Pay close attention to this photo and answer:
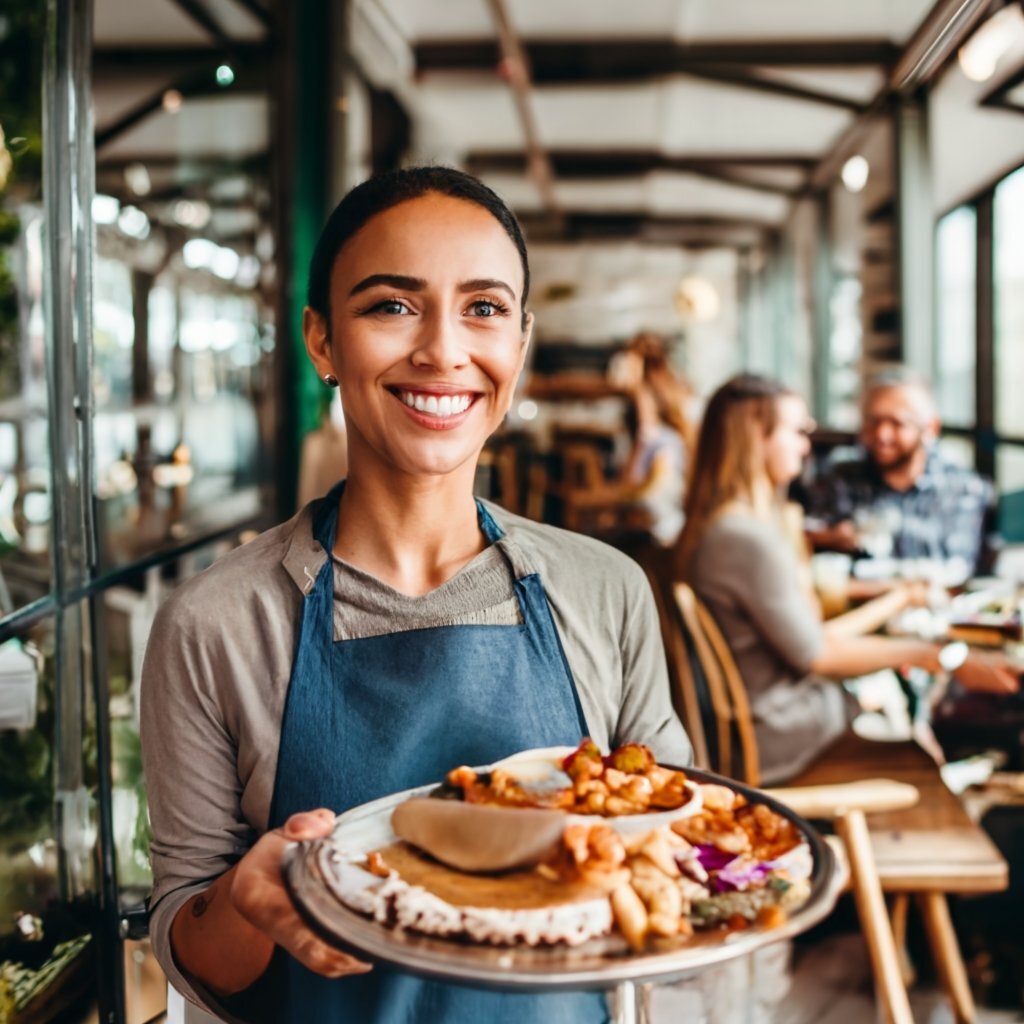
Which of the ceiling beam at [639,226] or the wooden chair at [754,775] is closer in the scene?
the wooden chair at [754,775]

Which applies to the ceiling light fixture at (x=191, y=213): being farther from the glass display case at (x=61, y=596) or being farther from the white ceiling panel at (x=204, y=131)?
the glass display case at (x=61, y=596)

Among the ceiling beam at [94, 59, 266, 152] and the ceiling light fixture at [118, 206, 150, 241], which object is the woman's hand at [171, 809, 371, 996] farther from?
the ceiling light fixture at [118, 206, 150, 241]

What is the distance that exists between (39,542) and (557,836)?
1198 mm

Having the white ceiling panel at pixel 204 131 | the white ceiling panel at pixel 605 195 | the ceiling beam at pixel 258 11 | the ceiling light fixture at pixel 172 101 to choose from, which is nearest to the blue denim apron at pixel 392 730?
the white ceiling panel at pixel 204 131

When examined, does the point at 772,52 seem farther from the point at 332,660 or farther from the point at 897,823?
the point at 332,660

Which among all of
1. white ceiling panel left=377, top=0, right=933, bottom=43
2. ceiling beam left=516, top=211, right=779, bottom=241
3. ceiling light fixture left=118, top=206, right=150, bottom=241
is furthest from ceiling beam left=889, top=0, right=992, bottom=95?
ceiling beam left=516, top=211, right=779, bottom=241

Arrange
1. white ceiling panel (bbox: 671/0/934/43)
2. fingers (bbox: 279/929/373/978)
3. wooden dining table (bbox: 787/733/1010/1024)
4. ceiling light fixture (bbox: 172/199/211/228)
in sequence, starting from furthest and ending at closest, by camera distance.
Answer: white ceiling panel (bbox: 671/0/934/43) < ceiling light fixture (bbox: 172/199/211/228) < wooden dining table (bbox: 787/733/1010/1024) < fingers (bbox: 279/929/373/978)

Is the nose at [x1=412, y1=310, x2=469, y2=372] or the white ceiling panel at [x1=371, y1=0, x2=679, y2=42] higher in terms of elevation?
the white ceiling panel at [x1=371, y1=0, x2=679, y2=42]

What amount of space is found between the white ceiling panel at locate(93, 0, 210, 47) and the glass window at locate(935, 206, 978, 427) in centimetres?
349

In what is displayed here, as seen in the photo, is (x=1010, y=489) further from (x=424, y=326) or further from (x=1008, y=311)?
(x=424, y=326)

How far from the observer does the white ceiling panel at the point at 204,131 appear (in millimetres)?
3014

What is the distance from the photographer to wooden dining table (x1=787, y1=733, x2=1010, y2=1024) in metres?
2.14

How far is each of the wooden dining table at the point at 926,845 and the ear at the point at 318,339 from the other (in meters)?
1.62

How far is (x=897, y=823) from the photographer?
2.28m
